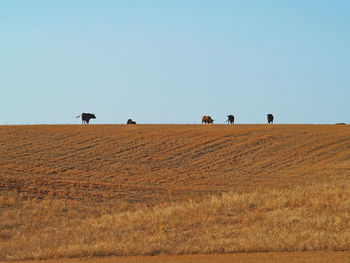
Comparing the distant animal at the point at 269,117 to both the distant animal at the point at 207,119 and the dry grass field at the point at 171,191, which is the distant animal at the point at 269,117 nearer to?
the distant animal at the point at 207,119

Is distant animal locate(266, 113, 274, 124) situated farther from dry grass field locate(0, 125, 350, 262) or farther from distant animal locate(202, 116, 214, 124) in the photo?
dry grass field locate(0, 125, 350, 262)

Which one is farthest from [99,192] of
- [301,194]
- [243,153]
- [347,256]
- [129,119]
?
[129,119]

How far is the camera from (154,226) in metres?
12.9

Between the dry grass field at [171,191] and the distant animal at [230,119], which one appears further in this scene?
the distant animal at [230,119]

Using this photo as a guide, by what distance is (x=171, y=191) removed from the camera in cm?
2419

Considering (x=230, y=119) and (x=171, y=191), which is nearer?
(x=171, y=191)

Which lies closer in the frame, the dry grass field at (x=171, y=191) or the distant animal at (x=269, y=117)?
the dry grass field at (x=171, y=191)

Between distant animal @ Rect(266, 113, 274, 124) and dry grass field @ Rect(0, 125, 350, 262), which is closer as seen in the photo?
dry grass field @ Rect(0, 125, 350, 262)

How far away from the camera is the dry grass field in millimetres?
11016

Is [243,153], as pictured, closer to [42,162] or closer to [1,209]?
[42,162]

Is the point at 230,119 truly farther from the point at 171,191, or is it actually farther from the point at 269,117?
the point at 171,191

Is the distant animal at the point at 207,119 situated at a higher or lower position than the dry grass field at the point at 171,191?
higher

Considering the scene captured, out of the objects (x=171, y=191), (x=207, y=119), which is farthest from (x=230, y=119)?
(x=171, y=191)

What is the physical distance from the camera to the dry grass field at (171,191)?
434 inches
